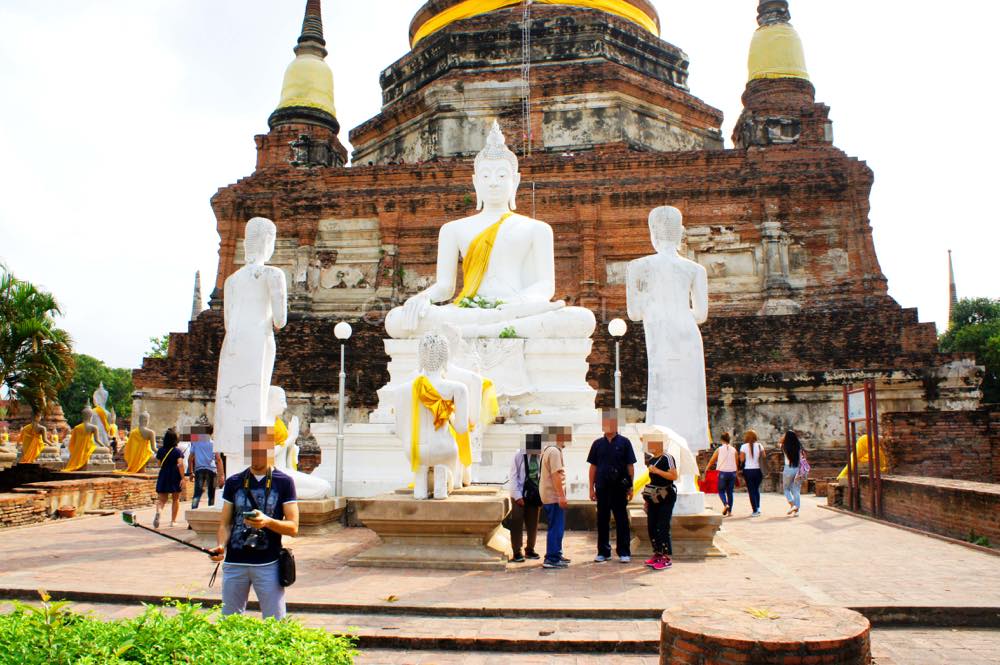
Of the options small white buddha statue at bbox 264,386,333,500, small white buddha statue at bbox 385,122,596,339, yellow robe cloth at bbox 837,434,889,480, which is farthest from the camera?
yellow robe cloth at bbox 837,434,889,480

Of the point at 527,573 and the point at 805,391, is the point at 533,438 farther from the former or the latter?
the point at 805,391

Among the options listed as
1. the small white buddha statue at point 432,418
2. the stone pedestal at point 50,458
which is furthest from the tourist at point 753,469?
the stone pedestal at point 50,458

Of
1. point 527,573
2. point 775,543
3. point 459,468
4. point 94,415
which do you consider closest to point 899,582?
point 775,543

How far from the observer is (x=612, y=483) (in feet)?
23.5

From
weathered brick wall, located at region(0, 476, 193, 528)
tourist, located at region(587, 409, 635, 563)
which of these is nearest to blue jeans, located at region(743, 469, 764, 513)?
tourist, located at region(587, 409, 635, 563)

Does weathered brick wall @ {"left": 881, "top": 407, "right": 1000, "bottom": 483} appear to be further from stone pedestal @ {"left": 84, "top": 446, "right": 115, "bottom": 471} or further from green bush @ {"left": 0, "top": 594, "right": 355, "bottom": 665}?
stone pedestal @ {"left": 84, "top": 446, "right": 115, "bottom": 471}

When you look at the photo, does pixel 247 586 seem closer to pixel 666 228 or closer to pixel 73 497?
pixel 666 228

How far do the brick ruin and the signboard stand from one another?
526 cm

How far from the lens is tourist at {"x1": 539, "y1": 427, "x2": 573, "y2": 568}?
23.0 feet

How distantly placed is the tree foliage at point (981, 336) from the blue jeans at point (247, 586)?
3495 cm

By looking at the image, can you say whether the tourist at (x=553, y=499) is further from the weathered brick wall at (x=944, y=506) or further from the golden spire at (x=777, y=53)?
the golden spire at (x=777, y=53)

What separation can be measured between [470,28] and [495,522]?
22238 millimetres

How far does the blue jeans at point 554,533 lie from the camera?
22.9 feet

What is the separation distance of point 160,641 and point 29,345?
1696 cm
